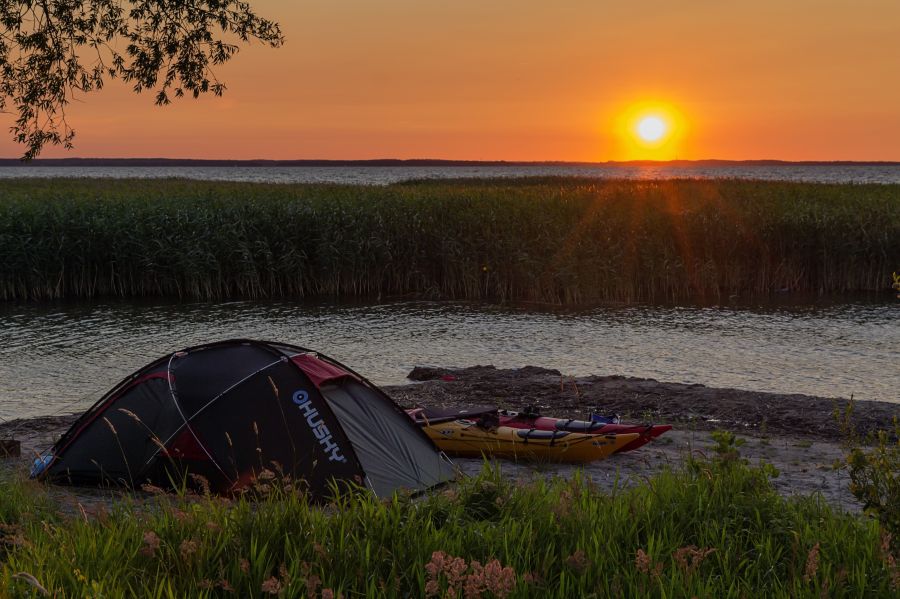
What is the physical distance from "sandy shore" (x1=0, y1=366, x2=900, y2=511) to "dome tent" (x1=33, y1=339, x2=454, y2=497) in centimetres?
50

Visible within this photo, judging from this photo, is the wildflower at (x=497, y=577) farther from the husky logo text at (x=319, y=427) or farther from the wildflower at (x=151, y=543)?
the husky logo text at (x=319, y=427)

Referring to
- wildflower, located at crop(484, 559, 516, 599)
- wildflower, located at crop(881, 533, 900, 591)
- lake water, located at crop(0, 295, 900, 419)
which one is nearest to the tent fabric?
wildflower, located at crop(484, 559, 516, 599)

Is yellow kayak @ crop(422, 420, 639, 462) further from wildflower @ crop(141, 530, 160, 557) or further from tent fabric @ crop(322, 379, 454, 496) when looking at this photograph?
wildflower @ crop(141, 530, 160, 557)

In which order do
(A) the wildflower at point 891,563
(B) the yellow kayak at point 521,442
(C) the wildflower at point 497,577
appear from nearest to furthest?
(C) the wildflower at point 497,577
(A) the wildflower at point 891,563
(B) the yellow kayak at point 521,442

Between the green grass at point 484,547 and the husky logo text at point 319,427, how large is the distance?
2135mm

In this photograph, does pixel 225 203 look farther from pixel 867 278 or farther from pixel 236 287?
pixel 867 278

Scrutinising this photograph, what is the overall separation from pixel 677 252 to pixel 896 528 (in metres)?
23.4

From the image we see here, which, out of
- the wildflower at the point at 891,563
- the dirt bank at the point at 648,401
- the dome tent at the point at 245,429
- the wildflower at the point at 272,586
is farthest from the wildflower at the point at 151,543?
the dirt bank at the point at 648,401

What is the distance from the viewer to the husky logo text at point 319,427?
349 inches

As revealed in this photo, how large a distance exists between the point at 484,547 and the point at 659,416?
7293mm

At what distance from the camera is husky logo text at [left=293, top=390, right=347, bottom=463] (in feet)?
29.1

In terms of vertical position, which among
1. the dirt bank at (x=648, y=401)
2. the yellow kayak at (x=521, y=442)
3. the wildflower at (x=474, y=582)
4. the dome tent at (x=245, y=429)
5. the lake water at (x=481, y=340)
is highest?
the wildflower at (x=474, y=582)

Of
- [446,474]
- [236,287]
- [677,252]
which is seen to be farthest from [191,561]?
[677,252]

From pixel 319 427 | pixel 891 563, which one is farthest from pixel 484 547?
pixel 319 427
